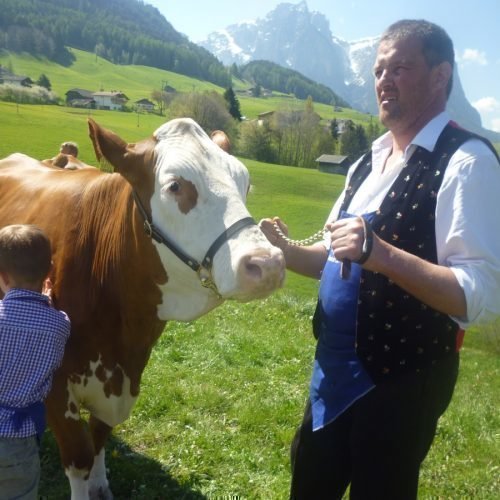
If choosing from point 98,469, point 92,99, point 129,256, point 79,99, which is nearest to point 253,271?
point 129,256

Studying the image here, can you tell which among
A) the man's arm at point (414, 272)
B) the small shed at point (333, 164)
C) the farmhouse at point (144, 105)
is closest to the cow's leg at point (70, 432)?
the man's arm at point (414, 272)

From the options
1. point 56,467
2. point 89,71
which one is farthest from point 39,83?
point 56,467

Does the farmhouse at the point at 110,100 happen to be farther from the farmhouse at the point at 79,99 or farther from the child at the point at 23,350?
the child at the point at 23,350

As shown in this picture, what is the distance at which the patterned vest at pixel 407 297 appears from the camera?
2.15 metres

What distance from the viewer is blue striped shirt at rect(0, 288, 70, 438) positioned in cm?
252

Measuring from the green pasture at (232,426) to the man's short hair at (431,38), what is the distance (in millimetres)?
2710

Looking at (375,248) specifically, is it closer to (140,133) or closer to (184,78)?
(140,133)

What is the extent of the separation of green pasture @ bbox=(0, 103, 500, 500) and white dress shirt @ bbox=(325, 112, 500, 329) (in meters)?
2.66

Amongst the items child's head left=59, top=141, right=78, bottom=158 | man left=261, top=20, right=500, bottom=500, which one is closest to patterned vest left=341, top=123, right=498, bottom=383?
man left=261, top=20, right=500, bottom=500

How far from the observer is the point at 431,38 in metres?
2.26

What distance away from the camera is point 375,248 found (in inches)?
78.3

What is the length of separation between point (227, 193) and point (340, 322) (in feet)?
2.72

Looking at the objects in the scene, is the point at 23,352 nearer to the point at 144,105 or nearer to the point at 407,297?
the point at 407,297

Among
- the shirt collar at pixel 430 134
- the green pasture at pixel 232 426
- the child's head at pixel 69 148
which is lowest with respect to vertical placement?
the green pasture at pixel 232 426
